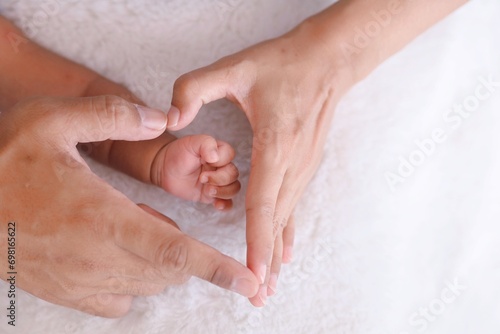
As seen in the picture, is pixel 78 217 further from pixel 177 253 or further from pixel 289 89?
pixel 289 89

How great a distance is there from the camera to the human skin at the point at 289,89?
872 millimetres

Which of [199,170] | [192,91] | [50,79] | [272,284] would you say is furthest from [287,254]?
[50,79]

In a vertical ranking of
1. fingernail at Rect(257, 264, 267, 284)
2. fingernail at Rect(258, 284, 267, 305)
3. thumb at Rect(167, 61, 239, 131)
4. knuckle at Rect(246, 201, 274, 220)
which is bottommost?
fingernail at Rect(258, 284, 267, 305)

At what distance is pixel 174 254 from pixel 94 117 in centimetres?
23

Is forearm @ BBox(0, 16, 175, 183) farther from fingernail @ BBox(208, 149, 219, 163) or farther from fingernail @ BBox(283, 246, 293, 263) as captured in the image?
fingernail @ BBox(283, 246, 293, 263)

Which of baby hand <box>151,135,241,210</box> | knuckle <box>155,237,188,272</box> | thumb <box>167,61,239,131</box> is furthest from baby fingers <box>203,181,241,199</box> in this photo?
knuckle <box>155,237,188,272</box>

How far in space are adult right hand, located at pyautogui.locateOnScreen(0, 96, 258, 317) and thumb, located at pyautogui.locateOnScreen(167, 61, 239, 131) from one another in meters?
0.03

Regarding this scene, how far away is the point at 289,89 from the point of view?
95 centimetres

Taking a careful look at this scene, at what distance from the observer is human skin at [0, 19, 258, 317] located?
2.42 ft

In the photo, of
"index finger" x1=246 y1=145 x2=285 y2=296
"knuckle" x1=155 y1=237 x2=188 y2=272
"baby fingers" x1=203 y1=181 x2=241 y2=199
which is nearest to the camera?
"knuckle" x1=155 y1=237 x2=188 y2=272

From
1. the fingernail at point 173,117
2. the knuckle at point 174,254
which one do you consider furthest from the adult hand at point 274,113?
the knuckle at point 174,254

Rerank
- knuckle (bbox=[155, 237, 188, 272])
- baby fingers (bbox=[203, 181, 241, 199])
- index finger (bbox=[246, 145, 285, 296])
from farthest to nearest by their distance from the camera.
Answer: baby fingers (bbox=[203, 181, 241, 199])
index finger (bbox=[246, 145, 285, 296])
knuckle (bbox=[155, 237, 188, 272])

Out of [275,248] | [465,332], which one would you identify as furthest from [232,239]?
[465,332]

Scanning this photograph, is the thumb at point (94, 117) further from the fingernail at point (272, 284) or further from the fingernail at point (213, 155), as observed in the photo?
the fingernail at point (272, 284)
